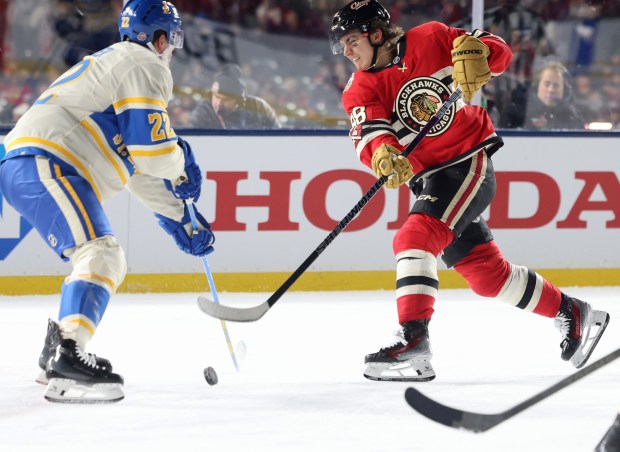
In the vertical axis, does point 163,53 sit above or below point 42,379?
above

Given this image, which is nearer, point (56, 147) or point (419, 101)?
point (56, 147)

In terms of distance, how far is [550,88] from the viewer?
5.86 meters

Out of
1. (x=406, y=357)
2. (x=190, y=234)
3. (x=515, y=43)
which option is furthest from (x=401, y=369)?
(x=515, y=43)

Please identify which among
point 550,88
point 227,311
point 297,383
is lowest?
point 297,383

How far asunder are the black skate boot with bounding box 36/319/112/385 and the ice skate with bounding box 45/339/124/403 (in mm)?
18

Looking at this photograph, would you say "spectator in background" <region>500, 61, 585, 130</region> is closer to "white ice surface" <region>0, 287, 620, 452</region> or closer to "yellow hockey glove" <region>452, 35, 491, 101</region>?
"white ice surface" <region>0, 287, 620, 452</region>

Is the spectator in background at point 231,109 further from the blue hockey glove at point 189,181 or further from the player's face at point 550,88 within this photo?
the blue hockey glove at point 189,181

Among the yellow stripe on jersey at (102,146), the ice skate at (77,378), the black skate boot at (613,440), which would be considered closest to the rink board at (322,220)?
the yellow stripe on jersey at (102,146)

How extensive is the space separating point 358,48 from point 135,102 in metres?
0.73

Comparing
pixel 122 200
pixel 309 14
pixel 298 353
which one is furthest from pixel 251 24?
pixel 298 353

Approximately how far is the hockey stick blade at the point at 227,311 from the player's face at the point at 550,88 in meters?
2.89

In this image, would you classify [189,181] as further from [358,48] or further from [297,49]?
[297,49]

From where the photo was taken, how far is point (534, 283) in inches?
141

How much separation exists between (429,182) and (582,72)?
8.82 feet
